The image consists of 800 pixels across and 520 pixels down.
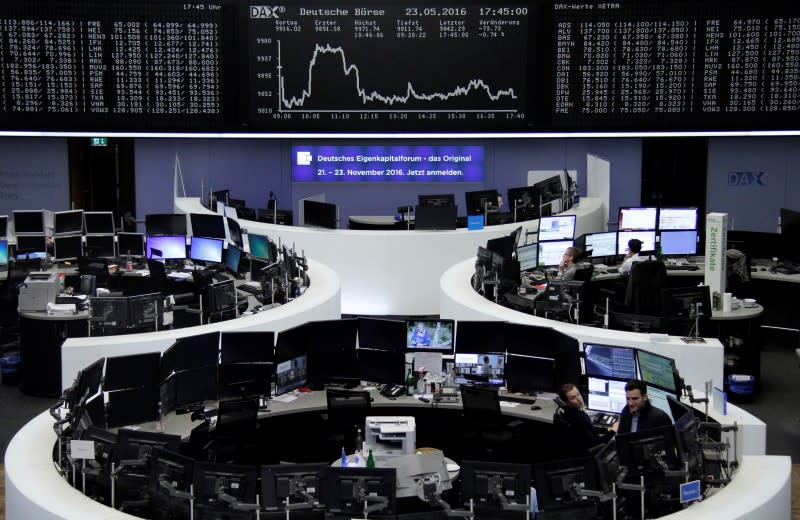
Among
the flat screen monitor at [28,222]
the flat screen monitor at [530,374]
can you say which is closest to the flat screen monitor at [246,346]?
the flat screen monitor at [530,374]

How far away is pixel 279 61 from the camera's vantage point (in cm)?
1239

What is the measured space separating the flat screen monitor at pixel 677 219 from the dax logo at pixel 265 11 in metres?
4.84

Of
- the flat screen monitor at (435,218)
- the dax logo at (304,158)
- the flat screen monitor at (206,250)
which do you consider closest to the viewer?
the flat screen monitor at (206,250)

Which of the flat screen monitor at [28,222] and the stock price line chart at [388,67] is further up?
the stock price line chart at [388,67]

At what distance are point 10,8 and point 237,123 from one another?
278 centimetres

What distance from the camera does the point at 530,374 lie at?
26.9 feet

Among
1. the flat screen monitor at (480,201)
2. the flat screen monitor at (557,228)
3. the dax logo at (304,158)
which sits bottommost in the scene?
the flat screen monitor at (557,228)

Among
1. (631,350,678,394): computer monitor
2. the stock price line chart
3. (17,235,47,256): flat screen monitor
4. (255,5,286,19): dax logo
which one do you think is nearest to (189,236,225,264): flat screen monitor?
the stock price line chart

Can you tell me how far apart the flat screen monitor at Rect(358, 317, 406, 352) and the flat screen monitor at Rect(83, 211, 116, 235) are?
245 inches

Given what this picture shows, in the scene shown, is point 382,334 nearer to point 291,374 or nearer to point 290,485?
point 291,374

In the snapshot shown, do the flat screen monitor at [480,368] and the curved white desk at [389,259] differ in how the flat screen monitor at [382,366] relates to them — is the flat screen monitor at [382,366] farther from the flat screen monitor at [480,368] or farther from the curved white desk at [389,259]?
the curved white desk at [389,259]

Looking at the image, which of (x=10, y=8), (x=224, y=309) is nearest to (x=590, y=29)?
(x=224, y=309)

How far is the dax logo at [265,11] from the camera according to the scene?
483 inches

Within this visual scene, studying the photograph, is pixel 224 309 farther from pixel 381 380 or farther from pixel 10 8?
pixel 10 8
